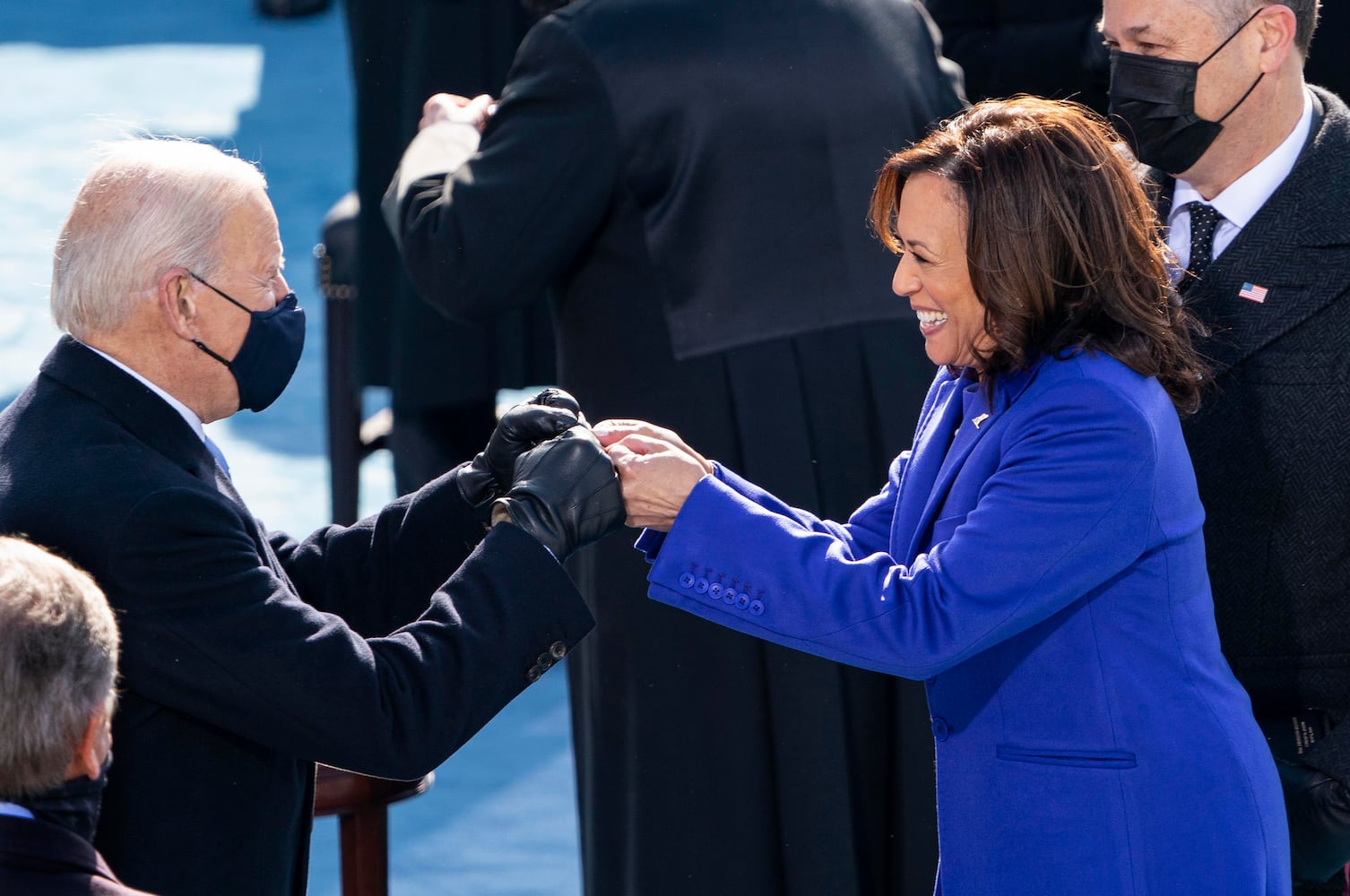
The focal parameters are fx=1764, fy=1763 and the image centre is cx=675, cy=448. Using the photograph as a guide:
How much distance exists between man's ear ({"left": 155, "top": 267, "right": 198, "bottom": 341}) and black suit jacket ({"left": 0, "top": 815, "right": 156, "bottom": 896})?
624mm

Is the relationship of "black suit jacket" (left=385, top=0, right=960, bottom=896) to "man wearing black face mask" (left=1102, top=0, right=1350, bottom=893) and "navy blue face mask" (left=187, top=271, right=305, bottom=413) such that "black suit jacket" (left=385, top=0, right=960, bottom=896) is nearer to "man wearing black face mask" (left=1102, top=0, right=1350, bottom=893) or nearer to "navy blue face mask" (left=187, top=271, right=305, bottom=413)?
"man wearing black face mask" (left=1102, top=0, right=1350, bottom=893)

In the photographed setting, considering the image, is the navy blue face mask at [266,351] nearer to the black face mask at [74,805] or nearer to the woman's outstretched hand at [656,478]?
the woman's outstretched hand at [656,478]

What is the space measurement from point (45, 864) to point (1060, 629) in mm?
1093

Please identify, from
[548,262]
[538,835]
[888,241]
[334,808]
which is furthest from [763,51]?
[538,835]

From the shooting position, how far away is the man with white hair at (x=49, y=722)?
1.63 meters

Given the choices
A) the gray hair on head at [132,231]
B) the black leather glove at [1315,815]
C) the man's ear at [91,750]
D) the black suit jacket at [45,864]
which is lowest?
the black leather glove at [1315,815]

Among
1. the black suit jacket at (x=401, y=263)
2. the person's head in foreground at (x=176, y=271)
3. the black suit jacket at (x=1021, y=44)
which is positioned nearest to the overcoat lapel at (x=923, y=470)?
the person's head in foreground at (x=176, y=271)

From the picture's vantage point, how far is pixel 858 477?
299 centimetres

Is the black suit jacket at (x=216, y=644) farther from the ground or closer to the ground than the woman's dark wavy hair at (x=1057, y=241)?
closer to the ground

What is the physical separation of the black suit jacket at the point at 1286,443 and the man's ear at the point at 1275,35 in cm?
12

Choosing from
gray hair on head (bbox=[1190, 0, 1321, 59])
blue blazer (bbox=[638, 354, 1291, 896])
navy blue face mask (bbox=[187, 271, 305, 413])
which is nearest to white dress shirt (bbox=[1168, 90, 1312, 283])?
gray hair on head (bbox=[1190, 0, 1321, 59])

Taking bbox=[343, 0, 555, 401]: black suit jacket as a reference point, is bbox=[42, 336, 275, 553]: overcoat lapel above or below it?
above

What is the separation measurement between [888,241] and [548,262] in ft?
2.63

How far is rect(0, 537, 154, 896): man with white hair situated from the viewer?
1.63m
